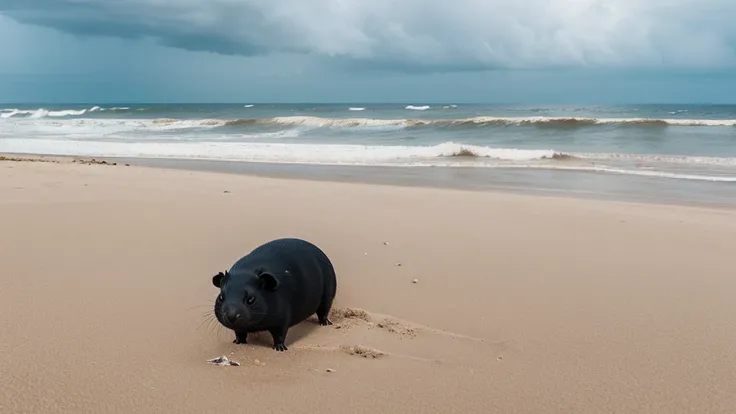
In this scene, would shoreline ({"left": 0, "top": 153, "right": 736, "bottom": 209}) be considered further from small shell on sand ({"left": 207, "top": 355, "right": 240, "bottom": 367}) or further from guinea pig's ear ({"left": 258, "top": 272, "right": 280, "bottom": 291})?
small shell on sand ({"left": 207, "top": 355, "right": 240, "bottom": 367})

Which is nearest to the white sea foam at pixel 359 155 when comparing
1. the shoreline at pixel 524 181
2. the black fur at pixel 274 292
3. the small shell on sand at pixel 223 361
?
the shoreline at pixel 524 181

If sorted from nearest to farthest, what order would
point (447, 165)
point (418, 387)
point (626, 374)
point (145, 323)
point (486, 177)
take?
point (418, 387)
point (626, 374)
point (145, 323)
point (486, 177)
point (447, 165)

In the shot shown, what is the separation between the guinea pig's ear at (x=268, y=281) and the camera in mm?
3523

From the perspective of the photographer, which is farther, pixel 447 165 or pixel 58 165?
pixel 447 165

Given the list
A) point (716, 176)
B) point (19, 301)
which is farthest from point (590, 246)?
point (716, 176)

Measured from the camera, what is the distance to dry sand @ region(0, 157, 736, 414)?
118 inches

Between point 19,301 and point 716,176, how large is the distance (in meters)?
14.6

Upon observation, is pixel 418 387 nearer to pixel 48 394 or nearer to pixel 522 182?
pixel 48 394

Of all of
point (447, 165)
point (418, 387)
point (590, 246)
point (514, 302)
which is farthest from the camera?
point (447, 165)

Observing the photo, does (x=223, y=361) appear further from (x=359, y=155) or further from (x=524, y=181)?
(x=359, y=155)

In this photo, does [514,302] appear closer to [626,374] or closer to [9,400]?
[626,374]

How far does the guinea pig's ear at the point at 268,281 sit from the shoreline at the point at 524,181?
26.9 feet

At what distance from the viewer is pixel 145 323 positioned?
12.8 ft

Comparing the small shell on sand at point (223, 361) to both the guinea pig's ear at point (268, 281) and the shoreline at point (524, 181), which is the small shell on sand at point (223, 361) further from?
the shoreline at point (524, 181)
